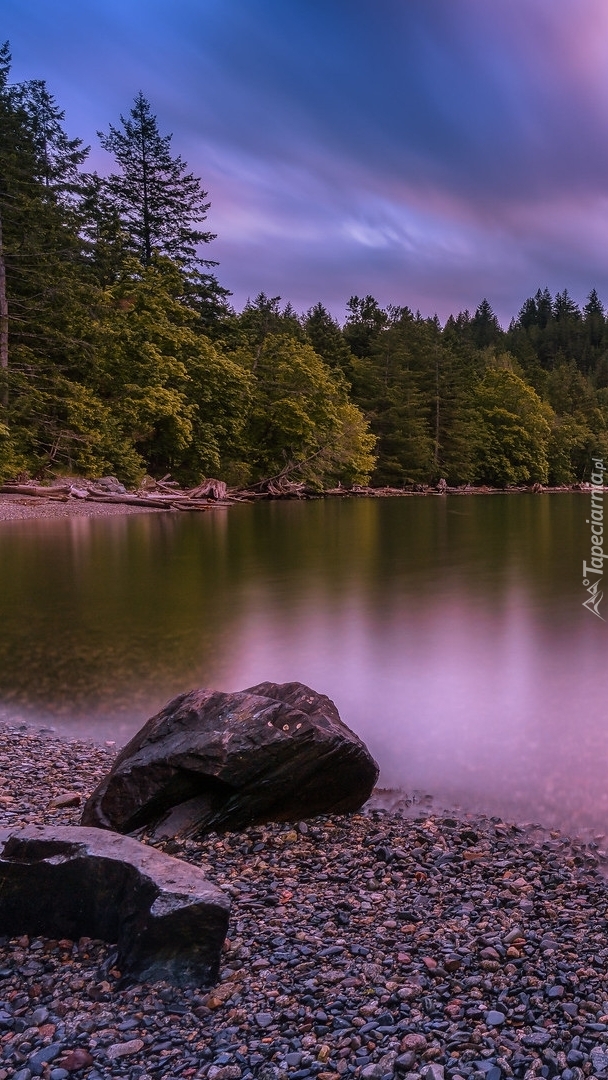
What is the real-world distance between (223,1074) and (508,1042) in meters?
1.05

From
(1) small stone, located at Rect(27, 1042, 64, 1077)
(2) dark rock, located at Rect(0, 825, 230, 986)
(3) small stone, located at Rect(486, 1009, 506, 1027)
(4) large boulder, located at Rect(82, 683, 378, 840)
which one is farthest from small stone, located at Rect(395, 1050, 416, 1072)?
(4) large boulder, located at Rect(82, 683, 378, 840)

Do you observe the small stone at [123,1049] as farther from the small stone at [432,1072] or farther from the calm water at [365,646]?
the calm water at [365,646]

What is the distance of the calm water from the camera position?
6.20m

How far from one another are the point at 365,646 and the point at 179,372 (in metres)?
28.8

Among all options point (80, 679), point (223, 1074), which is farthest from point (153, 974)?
point (80, 679)

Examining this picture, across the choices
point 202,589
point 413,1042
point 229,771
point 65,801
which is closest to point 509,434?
point 202,589

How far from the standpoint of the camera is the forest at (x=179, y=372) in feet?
104

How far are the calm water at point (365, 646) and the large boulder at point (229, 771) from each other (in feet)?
3.05

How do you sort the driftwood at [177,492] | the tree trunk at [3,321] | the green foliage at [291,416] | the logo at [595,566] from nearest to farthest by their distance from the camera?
the logo at [595,566] → the tree trunk at [3,321] → the driftwood at [177,492] → the green foliage at [291,416]

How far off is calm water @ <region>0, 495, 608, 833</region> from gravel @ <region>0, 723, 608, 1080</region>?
108 centimetres

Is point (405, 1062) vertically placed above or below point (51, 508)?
below

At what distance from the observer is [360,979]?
10.4 feet

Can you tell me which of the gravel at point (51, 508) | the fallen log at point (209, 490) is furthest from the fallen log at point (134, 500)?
the fallen log at point (209, 490)

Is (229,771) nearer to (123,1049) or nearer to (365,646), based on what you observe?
(123,1049)
